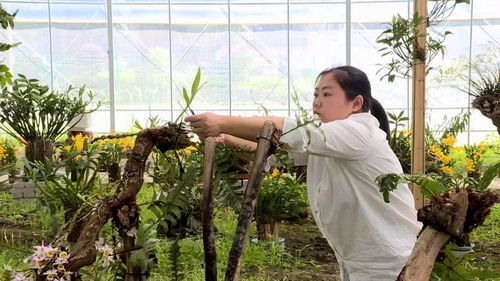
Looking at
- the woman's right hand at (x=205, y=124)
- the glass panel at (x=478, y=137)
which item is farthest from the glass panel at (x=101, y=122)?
the woman's right hand at (x=205, y=124)

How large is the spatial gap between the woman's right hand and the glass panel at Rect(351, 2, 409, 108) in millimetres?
8383

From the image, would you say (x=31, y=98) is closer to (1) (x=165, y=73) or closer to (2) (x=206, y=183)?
(2) (x=206, y=183)

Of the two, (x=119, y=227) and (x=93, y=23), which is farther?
(x=93, y=23)

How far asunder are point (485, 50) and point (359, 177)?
7881 millimetres

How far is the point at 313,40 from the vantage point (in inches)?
371

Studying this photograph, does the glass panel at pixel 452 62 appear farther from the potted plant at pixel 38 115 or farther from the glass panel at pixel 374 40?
the potted plant at pixel 38 115

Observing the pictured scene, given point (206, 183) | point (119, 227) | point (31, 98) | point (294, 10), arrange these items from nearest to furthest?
1. point (206, 183)
2. point (119, 227)
3. point (31, 98)
4. point (294, 10)

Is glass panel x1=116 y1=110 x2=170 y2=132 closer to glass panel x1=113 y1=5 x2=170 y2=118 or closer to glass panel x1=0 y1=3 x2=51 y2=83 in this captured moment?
glass panel x1=113 y1=5 x2=170 y2=118

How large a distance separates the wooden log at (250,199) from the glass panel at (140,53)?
28.3 ft

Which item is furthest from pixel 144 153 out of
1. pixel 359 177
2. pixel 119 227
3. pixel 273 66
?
pixel 273 66

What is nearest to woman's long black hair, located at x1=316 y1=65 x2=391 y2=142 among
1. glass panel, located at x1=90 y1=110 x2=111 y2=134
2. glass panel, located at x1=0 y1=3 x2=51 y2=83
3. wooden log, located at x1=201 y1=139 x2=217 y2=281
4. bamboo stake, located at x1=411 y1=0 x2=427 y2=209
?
wooden log, located at x1=201 y1=139 x2=217 y2=281

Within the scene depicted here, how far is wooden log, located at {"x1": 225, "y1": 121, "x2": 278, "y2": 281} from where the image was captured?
2.70 ft

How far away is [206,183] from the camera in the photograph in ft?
2.92

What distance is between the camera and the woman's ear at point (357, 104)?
1.67 m
